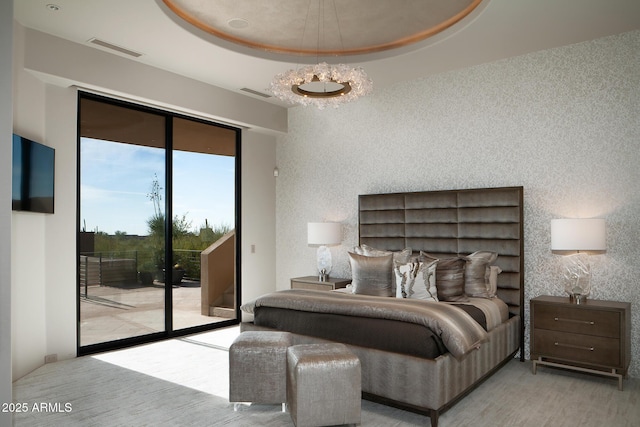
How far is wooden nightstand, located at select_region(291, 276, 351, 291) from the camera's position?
17.6 ft

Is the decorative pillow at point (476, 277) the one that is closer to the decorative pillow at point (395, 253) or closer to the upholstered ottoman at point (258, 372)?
the decorative pillow at point (395, 253)

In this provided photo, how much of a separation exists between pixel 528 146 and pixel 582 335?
186 centimetres

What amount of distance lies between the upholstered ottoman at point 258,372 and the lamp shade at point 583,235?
99.8 inches

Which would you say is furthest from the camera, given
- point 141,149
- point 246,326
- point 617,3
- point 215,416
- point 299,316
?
point 141,149

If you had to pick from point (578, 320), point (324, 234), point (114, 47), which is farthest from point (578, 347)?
point (114, 47)

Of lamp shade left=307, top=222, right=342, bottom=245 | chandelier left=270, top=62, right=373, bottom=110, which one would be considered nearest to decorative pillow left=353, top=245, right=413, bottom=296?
lamp shade left=307, top=222, right=342, bottom=245

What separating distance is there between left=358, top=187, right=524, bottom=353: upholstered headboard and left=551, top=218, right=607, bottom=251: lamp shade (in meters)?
0.58

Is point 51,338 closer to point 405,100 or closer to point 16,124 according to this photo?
point 16,124

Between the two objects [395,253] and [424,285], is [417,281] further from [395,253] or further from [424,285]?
[395,253]

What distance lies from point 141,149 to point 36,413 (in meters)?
2.95

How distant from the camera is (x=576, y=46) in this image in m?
4.18

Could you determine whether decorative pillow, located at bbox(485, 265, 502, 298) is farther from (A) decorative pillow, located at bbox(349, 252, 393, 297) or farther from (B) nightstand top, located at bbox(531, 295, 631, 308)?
(A) decorative pillow, located at bbox(349, 252, 393, 297)

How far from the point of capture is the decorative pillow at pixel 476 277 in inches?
162

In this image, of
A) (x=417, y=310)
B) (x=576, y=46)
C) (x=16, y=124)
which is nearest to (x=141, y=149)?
(x=16, y=124)
